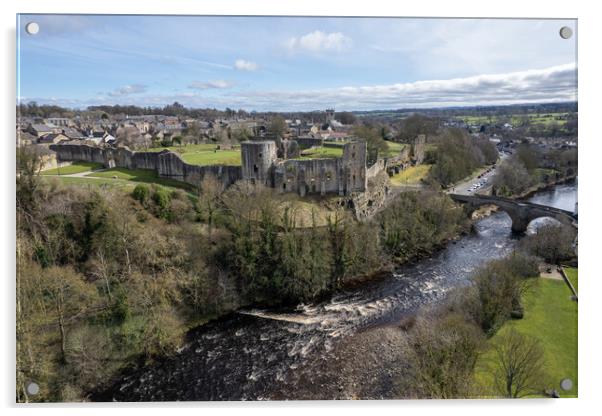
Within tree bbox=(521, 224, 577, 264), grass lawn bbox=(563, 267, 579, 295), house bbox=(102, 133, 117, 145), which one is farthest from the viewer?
house bbox=(102, 133, 117, 145)

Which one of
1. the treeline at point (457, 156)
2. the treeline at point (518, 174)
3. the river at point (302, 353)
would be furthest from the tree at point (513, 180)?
the river at point (302, 353)

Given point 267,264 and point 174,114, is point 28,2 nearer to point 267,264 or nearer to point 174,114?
point 267,264

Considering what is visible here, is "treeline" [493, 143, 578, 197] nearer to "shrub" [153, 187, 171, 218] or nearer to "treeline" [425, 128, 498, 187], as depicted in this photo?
"treeline" [425, 128, 498, 187]

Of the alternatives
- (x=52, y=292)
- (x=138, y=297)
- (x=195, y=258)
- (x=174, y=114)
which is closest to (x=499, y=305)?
(x=195, y=258)

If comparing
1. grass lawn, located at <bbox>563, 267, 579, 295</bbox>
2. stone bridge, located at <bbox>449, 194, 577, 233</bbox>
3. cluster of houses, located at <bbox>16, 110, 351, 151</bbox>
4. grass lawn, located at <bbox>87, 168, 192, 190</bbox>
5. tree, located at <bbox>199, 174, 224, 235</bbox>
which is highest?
cluster of houses, located at <bbox>16, 110, 351, 151</bbox>

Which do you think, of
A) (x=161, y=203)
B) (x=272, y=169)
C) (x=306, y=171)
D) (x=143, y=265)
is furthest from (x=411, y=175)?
(x=143, y=265)

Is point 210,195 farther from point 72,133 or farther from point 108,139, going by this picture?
point 108,139

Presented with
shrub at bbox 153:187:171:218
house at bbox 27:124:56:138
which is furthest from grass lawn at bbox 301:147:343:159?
house at bbox 27:124:56:138
